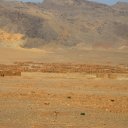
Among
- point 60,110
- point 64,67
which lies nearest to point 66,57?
point 64,67

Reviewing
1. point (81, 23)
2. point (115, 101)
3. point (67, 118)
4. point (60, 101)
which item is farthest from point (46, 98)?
point (81, 23)

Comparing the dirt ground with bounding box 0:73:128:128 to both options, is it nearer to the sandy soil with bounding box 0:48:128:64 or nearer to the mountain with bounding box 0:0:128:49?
the sandy soil with bounding box 0:48:128:64

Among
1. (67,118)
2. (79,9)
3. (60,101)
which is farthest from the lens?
(79,9)

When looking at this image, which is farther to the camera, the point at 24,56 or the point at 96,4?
the point at 96,4

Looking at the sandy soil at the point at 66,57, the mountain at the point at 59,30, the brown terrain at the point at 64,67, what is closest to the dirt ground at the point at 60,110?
the brown terrain at the point at 64,67

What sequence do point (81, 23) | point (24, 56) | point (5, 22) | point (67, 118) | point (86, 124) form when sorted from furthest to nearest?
1. point (81, 23)
2. point (5, 22)
3. point (24, 56)
4. point (67, 118)
5. point (86, 124)

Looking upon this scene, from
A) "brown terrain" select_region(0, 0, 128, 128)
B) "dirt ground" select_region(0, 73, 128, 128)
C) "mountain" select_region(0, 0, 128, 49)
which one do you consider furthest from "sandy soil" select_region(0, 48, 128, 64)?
"dirt ground" select_region(0, 73, 128, 128)

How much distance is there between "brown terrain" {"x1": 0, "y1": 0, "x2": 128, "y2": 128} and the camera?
1622cm

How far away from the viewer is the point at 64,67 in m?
54.8

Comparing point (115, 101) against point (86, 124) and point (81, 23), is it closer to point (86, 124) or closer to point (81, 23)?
point (86, 124)

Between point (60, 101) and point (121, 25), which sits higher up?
point (121, 25)

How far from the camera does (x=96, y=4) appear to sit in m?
183

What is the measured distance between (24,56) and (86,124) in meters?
64.8

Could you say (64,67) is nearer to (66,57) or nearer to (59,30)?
(66,57)
